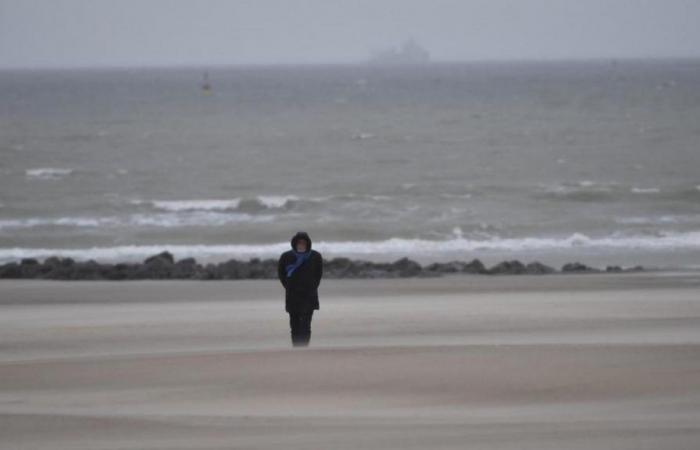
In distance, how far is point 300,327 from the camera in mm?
12281

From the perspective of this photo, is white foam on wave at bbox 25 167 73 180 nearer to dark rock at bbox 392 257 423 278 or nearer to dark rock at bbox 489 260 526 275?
dark rock at bbox 392 257 423 278

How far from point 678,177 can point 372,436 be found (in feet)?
113

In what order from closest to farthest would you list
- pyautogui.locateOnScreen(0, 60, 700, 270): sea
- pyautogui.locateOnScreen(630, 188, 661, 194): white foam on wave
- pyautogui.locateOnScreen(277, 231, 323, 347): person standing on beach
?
pyautogui.locateOnScreen(277, 231, 323, 347): person standing on beach, pyautogui.locateOnScreen(0, 60, 700, 270): sea, pyautogui.locateOnScreen(630, 188, 661, 194): white foam on wave

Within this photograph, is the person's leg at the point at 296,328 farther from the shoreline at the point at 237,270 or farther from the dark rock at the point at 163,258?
the dark rock at the point at 163,258

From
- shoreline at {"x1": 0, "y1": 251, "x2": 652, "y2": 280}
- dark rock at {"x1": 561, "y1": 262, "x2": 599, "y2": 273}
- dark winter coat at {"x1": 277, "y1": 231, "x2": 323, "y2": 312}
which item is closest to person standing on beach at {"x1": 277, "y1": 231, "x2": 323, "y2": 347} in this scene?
dark winter coat at {"x1": 277, "y1": 231, "x2": 323, "y2": 312}

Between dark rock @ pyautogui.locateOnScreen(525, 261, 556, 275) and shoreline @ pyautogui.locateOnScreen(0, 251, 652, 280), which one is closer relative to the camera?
shoreline @ pyautogui.locateOnScreen(0, 251, 652, 280)

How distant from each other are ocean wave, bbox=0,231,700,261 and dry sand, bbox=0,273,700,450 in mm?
9358

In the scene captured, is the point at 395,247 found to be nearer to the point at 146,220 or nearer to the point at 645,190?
the point at 146,220

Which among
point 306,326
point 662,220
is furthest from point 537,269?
point 306,326

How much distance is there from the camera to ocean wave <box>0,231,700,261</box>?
27.2m

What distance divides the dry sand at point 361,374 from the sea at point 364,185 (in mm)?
9136

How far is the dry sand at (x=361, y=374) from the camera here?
355 inches

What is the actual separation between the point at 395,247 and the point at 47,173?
20.6 meters

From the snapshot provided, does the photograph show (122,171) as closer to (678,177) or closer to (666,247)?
(678,177)
